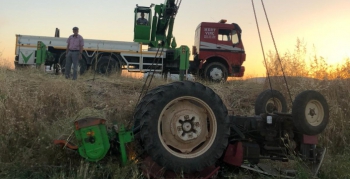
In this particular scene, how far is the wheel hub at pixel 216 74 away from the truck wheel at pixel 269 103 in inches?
297

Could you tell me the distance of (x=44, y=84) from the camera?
6.61m

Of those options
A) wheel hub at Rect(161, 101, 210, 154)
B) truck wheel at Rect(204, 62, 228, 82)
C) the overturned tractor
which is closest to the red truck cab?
truck wheel at Rect(204, 62, 228, 82)

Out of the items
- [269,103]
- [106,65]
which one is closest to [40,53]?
[106,65]

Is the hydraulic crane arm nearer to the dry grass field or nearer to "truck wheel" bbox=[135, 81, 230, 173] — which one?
the dry grass field

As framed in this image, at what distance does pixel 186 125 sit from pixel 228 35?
1021cm

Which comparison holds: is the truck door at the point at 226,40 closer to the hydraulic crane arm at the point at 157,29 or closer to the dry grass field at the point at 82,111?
the hydraulic crane arm at the point at 157,29

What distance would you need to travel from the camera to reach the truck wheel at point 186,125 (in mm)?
3457

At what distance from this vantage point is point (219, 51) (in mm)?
13195

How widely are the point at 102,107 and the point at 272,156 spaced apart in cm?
340

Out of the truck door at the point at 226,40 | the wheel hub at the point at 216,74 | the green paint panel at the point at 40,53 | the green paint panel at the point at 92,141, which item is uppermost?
the truck door at the point at 226,40

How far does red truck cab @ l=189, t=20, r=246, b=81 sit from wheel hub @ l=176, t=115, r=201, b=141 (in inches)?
371

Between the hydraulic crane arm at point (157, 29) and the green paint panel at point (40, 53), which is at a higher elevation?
the hydraulic crane arm at point (157, 29)

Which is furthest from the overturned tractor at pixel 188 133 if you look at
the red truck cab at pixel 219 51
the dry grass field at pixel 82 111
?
the red truck cab at pixel 219 51

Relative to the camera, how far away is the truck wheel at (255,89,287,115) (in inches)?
209
